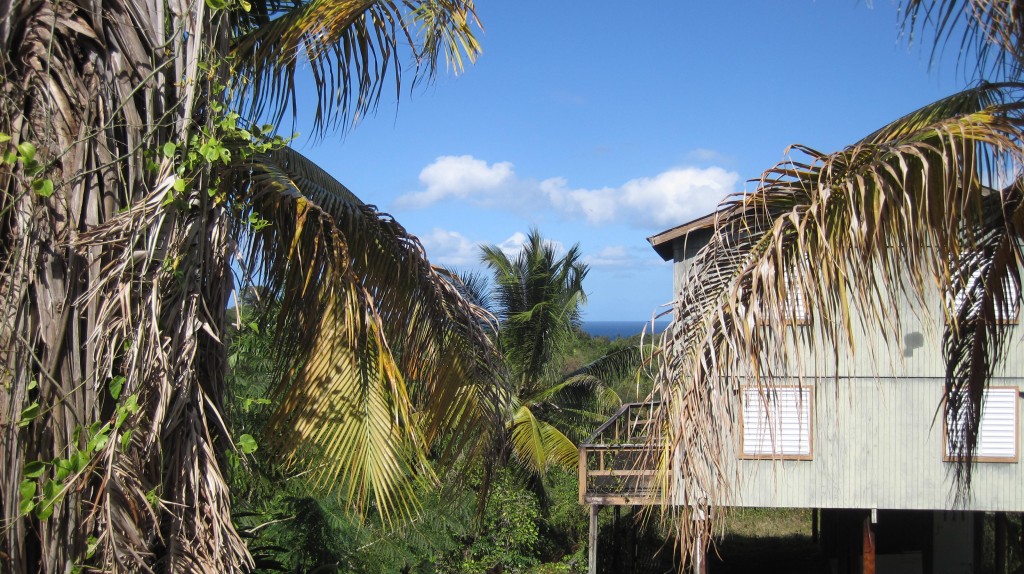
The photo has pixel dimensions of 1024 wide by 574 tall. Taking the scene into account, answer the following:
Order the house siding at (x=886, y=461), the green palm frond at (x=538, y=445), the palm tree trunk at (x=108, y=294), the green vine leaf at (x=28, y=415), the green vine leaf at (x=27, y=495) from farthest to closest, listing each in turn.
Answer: the green palm frond at (x=538, y=445), the house siding at (x=886, y=461), the palm tree trunk at (x=108, y=294), the green vine leaf at (x=28, y=415), the green vine leaf at (x=27, y=495)

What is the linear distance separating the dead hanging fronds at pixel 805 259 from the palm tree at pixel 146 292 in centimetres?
138

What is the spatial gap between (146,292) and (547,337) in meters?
17.5

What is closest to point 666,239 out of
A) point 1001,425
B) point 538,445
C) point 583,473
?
point 583,473

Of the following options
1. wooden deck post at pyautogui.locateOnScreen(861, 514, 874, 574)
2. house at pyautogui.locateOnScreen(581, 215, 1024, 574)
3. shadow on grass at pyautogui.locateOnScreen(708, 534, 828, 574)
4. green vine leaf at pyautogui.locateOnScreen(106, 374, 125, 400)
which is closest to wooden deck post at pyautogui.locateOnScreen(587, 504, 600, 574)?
house at pyautogui.locateOnScreen(581, 215, 1024, 574)

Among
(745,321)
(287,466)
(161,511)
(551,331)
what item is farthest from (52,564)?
(551,331)

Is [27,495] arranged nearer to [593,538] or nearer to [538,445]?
[593,538]

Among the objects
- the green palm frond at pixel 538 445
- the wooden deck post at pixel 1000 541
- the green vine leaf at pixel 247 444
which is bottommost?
the wooden deck post at pixel 1000 541

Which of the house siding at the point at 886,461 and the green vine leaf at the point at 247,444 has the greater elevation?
the green vine leaf at the point at 247,444

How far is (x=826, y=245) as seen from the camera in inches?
130

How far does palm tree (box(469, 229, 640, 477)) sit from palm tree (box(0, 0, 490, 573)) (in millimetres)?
15780

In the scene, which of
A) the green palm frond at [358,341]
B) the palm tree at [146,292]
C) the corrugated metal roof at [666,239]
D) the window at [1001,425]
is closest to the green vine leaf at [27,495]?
the palm tree at [146,292]

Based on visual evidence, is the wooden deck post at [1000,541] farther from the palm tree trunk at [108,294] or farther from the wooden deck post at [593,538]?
the palm tree trunk at [108,294]

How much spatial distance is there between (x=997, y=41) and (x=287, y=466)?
3793mm

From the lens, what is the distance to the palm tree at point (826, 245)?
3211 millimetres
